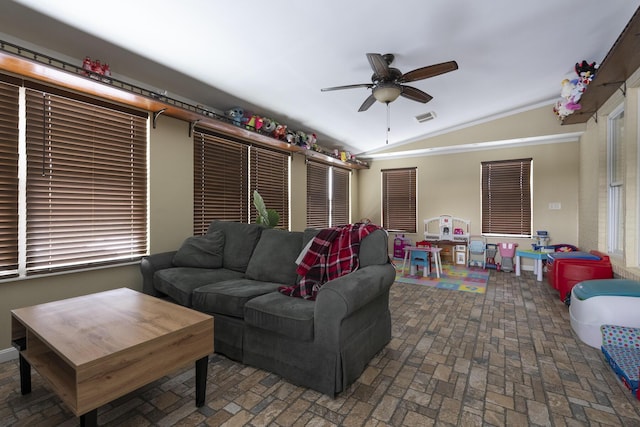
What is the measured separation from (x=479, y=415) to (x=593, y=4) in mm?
3469

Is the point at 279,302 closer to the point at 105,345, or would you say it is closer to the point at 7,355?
the point at 105,345

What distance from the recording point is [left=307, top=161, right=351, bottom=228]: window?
570 centimetres

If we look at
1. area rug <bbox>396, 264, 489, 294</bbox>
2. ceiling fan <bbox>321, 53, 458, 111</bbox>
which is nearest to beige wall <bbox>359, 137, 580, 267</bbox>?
area rug <bbox>396, 264, 489, 294</bbox>

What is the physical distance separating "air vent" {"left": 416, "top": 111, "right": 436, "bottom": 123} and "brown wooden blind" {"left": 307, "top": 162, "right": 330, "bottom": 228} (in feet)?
6.61

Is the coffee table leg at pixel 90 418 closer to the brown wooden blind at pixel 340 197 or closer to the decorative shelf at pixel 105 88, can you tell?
the decorative shelf at pixel 105 88

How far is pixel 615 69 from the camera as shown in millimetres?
2797

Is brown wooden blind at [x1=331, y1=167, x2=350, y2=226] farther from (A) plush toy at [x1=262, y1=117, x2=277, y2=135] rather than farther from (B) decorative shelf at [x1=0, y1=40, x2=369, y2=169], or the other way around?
(B) decorative shelf at [x1=0, y1=40, x2=369, y2=169]

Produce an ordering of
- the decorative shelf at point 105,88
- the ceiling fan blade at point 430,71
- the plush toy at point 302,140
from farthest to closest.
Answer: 1. the plush toy at point 302,140
2. the ceiling fan blade at point 430,71
3. the decorative shelf at point 105,88

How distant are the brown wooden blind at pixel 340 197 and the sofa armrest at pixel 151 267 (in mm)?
3934

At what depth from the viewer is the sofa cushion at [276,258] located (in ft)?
8.54

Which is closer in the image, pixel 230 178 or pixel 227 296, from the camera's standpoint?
pixel 227 296

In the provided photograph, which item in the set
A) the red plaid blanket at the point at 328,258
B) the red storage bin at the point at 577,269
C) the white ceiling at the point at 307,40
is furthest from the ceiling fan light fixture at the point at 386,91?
the red storage bin at the point at 577,269

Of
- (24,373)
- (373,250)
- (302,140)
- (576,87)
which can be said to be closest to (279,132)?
(302,140)

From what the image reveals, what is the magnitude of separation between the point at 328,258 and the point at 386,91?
1819 millimetres
